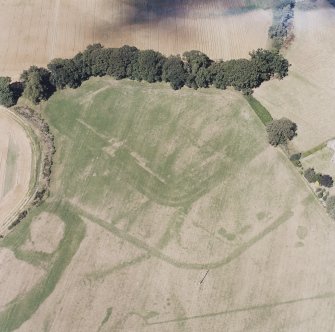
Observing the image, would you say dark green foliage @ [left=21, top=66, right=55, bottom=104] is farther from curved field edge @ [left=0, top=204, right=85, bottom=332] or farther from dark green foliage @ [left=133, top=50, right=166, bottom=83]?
curved field edge @ [left=0, top=204, right=85, bottom=332]

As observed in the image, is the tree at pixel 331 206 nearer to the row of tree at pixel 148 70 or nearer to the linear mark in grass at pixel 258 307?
the linear mark in grass at pixel 258 307


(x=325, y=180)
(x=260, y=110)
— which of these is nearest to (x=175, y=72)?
(x=260, y=110)

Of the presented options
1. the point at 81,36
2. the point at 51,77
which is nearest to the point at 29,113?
the point at 51,77

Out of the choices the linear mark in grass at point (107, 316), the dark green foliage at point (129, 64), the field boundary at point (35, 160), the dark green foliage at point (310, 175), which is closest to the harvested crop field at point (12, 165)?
the field boundary at point (35, 160)

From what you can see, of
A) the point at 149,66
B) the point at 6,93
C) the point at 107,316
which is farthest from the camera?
the point at 149,66

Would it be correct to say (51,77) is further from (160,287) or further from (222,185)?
(160,287)

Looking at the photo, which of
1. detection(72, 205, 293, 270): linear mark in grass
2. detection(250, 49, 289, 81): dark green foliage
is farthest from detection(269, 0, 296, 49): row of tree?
detection(72, 205, 293, 270): linear mark in grass

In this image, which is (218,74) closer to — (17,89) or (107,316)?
(17,89)
